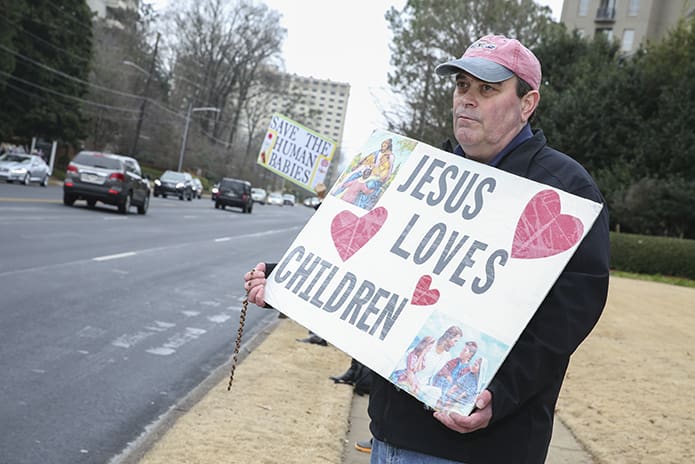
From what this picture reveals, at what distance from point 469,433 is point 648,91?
35086 mm

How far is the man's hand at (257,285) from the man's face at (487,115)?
2.65 feet

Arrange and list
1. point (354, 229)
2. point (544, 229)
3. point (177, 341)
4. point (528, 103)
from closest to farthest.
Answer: point (544, 229), point (528, 103), point (354, 229), point (177, 341)

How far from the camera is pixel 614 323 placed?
46.0 feet

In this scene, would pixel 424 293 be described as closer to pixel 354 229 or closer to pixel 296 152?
pixel 354 229

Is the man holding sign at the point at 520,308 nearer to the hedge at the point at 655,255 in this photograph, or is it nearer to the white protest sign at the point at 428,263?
the white protest sign at the point at 428,263

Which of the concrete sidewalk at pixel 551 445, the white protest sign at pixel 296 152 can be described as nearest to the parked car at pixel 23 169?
the white protest sign at pixel 296 152

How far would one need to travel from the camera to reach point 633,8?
64.2 m

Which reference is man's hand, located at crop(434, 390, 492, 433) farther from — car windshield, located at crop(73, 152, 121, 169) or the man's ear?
car windshield, located at crop(73, 152, 121, 169)

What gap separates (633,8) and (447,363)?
6732 centimetres

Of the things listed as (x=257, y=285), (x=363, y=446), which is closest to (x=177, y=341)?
(x=363, y=446)

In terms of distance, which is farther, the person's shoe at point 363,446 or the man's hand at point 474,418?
the person's shoe at point 363,446

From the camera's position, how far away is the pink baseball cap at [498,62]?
260cm

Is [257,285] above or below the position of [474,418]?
above

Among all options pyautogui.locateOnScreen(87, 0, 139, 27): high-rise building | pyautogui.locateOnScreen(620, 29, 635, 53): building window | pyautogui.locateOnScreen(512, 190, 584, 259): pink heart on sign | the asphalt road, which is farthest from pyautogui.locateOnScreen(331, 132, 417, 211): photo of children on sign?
pyautogui.locateOnScreen(87, 0, 139, 27): high-rise building
